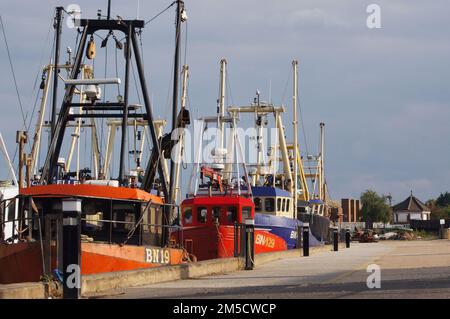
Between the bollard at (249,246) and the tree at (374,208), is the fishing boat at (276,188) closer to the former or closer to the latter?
the bollard at (249,246)

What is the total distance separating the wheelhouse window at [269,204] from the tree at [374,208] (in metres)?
87.2

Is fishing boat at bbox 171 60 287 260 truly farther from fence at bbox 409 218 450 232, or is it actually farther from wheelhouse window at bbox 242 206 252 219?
fence at bbox 409 218 450 232

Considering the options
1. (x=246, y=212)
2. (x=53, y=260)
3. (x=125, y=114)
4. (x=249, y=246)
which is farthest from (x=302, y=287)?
(x=246, y=212)

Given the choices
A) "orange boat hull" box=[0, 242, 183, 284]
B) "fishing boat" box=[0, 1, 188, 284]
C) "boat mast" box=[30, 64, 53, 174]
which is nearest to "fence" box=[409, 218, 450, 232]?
"boat mast" box=[30, 64, 53, 174]

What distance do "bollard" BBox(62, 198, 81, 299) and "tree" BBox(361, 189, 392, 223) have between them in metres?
117

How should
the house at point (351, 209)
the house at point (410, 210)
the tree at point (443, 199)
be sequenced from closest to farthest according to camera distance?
the house at point (351, 209) < the house at point (410, 210) < the tree at point (443, 199)

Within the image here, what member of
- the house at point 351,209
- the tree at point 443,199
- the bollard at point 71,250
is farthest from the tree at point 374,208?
the bollard at point 71,250

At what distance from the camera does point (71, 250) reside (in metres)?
13.3

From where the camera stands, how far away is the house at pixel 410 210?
137 m

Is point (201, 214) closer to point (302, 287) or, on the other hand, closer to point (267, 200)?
point (267, 200)

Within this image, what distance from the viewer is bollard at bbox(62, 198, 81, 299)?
13.1 meters

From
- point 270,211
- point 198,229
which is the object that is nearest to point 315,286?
point 198,229

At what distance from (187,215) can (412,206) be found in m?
115

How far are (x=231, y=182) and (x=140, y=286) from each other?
65.1 ft
